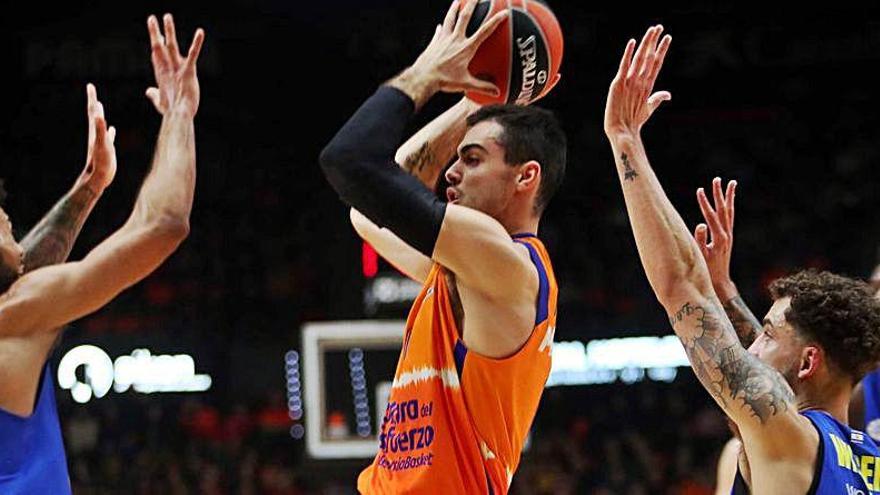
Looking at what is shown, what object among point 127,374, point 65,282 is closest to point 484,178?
point 65,282

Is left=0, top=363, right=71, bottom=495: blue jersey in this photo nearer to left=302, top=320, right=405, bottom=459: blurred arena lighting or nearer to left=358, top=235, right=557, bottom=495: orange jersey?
left=358, top=235, right=557, bottom=495: orange jersey

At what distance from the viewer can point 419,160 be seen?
3717 millimetres

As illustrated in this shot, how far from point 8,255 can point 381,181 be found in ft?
3.56

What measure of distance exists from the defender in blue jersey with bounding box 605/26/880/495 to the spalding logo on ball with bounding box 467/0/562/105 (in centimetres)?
35

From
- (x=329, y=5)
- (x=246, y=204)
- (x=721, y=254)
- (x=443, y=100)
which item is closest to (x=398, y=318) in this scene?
(x=721, y=254)

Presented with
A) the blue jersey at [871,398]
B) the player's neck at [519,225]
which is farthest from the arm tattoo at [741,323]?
the blue jersey at [871,398]

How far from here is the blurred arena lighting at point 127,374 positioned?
12.9m

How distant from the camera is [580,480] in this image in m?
12.3

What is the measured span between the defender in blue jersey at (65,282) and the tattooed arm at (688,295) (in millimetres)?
1093

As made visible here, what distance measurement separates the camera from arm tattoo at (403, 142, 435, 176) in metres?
3.71

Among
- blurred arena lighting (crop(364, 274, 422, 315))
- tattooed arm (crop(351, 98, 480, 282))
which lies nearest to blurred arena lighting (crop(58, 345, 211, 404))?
blurred arena lighting (crop(364, 274, 422, 315))

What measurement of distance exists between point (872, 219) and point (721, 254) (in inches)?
414

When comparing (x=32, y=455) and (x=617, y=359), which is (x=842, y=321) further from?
(x=617, y=359)

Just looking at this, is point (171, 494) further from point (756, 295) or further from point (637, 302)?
point (756, 295)
